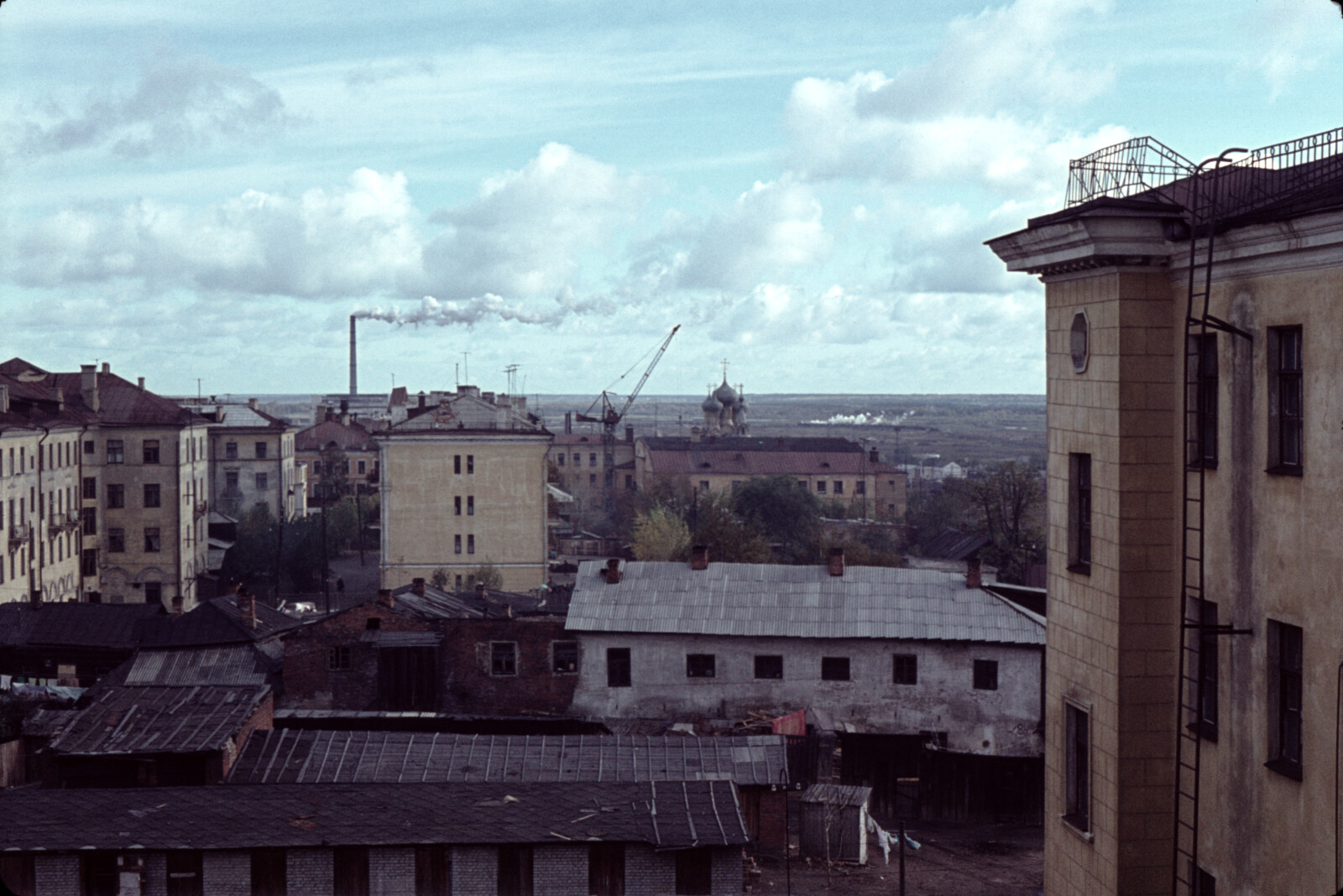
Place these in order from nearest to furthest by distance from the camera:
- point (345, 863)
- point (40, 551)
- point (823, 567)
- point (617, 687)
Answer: point (345, 863) → point (617, 687) → point (823, 567) → point (40, 551)

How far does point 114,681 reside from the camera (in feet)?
118

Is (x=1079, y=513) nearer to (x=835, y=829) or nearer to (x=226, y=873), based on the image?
(x=226, y=873)

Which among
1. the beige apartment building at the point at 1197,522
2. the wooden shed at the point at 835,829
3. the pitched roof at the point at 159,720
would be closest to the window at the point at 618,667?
the wooden shed at the point at 835,829

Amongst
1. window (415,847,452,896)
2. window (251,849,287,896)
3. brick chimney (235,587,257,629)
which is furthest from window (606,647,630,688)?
window (251,849,287,896)

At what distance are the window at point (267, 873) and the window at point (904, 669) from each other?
60.4ft

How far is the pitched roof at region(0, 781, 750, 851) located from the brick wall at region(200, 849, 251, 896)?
377 mm

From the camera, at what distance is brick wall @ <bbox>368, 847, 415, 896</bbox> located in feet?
69.4

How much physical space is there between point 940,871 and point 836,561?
11.2 meters

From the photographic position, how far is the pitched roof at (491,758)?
26.0 metres

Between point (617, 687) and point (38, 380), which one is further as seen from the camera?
point (38, 380)

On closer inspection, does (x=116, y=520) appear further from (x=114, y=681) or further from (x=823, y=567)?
(x=823, y=567)

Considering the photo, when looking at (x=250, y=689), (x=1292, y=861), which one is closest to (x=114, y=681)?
(x=250, y=689)

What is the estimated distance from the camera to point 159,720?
26.3 meters

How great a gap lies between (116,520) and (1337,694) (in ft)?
218
